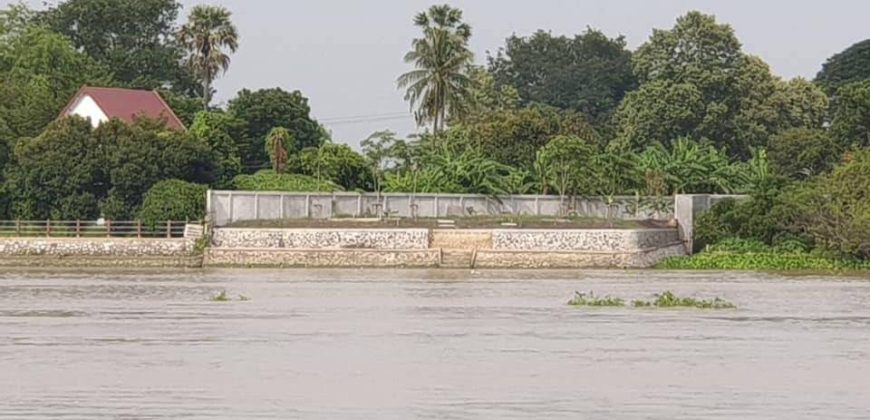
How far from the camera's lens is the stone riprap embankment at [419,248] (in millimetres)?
57438

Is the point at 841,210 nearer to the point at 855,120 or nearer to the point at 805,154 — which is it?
the point at 805,154

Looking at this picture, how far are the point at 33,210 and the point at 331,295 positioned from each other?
25.2 metres

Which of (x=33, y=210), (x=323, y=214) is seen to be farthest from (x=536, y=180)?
(x=33, y=210)

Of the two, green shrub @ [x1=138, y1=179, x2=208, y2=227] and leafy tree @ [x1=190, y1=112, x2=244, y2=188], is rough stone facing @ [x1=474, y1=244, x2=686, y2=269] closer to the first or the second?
green shrub @ [x1=138, y1=179, x2=208, y2=227]

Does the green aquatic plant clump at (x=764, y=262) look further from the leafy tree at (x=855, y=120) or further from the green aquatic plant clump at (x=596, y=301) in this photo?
the green aquatic plant clump at (x=596, y=301)

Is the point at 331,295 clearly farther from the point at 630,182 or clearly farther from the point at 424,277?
the point at 630,182

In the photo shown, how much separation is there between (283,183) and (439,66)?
16475 millimetres

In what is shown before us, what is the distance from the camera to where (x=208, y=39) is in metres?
83.4

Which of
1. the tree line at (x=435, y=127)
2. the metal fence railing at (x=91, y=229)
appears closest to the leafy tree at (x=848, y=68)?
the tree line at (x=435, y=127)

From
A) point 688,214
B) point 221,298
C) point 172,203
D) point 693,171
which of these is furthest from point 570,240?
point 221,298

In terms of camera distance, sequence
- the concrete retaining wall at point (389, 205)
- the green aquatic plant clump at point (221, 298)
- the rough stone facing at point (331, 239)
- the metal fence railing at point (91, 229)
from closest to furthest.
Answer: the green aquatic plant clump at point (221, 298) → the rough stone facing at point (331, 239) → the concrete retaining wall at point (389, 205) → the metal fence railing at point (91, 229)

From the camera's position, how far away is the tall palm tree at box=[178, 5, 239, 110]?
83.4 m

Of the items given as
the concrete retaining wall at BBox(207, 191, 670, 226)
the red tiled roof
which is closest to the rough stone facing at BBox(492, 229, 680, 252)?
the concrete retaining wall at BBox(207, 191, 670, 226)

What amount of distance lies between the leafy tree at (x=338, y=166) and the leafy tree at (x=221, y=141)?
318 centimetres
